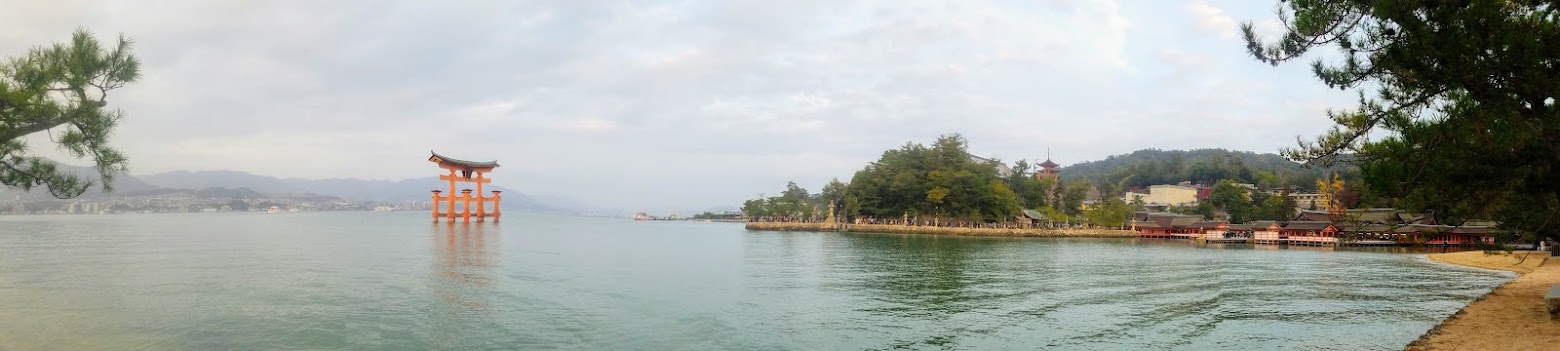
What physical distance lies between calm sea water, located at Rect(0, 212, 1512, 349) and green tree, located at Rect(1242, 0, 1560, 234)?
3938 millimetres

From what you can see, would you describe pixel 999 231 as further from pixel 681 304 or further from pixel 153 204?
pixel 153 204

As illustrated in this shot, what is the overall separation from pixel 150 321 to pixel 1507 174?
1696 cm

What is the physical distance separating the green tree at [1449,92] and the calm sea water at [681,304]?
12.9ft

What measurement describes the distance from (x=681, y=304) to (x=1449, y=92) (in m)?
11.8

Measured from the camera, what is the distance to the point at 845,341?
11.2 meters

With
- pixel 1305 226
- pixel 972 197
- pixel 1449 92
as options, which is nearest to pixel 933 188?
pixel 972 197

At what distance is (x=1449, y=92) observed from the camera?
7.25 metres

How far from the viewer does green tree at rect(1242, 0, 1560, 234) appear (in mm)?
6418

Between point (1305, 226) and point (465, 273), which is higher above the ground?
point (465, 273)

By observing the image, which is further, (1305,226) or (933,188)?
(933,188)

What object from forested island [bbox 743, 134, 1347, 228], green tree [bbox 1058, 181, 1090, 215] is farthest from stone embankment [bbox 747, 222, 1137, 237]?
green tree [bbox 1058, 181, 1090, 215]

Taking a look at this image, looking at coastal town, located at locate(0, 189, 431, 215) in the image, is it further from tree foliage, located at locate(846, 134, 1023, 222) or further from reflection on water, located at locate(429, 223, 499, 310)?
reflection on water, located at locate(429, 223, 499, 310)

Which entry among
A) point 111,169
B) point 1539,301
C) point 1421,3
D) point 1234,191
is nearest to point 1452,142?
point 1421,3

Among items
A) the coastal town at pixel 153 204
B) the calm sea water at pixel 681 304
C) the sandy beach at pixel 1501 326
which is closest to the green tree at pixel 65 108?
the calm sea water at pixel 681 304
